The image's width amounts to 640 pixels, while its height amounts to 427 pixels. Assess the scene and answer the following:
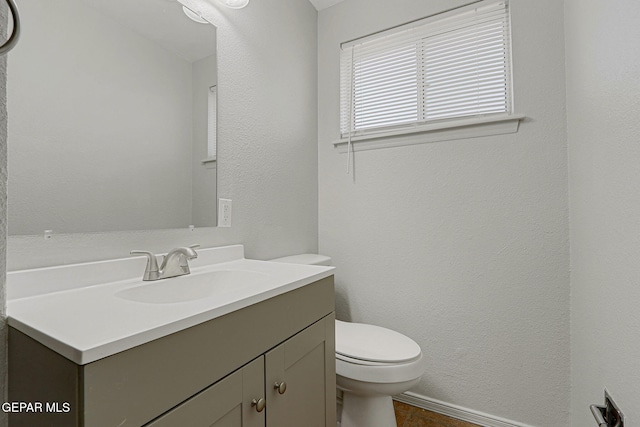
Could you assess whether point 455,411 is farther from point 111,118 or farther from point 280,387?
point 111,118

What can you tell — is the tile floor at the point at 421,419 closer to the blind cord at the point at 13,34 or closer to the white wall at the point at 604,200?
the white wall at the point at 604,200

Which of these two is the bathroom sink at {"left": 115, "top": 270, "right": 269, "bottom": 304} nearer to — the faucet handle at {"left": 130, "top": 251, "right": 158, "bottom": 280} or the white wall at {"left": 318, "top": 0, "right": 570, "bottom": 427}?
the faucet handle at {"left": 130, "top": 251, "right": 158, "bottom": 280}

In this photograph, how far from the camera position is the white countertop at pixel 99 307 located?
499 mm

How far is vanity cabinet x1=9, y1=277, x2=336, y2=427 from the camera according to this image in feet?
1.59

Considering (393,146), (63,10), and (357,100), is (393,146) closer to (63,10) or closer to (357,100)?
(357,100)

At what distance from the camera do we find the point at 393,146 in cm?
178

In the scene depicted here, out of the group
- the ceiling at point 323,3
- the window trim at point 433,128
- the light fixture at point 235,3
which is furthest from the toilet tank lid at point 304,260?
the ceiling at point 323,3

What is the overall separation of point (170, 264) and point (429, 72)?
62.9 inches

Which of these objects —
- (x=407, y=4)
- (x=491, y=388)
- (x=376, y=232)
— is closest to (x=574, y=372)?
(x=491, y=388)

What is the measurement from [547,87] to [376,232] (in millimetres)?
1070

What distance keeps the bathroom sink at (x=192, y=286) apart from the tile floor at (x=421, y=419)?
113 cm

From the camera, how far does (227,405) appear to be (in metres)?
0.69

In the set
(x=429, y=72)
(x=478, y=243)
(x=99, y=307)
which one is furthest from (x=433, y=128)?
(x=99, y=307)

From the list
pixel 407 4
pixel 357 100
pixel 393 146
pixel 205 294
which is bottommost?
pixel 205 294
